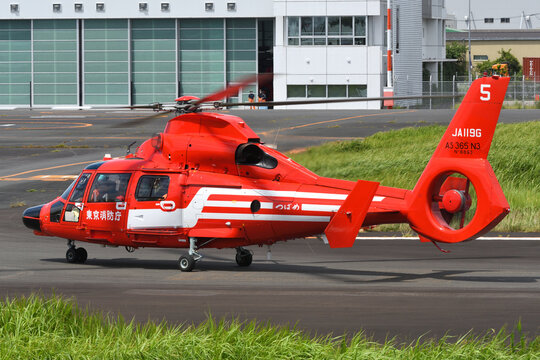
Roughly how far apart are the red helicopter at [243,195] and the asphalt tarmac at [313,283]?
2.58 ft

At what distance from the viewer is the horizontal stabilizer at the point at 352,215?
52.6 feet

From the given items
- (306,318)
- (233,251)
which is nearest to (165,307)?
(306,318)

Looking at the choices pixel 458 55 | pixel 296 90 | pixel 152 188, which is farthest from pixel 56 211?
pixel 458 55

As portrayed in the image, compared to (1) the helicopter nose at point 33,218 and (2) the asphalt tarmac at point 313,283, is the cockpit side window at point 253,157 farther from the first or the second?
(1) the helicopter nose at point 33,218

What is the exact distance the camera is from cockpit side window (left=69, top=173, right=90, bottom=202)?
19594 mm

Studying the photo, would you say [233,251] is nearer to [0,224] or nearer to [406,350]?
[0,224]

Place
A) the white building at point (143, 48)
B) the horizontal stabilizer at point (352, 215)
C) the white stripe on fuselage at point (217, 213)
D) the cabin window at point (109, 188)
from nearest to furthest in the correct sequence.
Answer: the horizontal stabilizer at point (352, 215), the white stripe on fuselage at point (217, 213), the cabin window at point (109, 188), the white building at point (143, 48)

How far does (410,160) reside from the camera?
112ft

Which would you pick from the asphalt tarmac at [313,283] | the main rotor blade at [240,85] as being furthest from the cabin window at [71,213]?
the main rotor blade at [240,85]

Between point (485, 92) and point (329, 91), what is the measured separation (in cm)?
6425

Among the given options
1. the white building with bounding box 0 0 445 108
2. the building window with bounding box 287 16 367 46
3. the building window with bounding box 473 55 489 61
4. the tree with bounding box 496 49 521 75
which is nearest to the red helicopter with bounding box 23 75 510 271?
the building window with bounding box 287 16 367 46

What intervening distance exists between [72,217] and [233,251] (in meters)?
4.20

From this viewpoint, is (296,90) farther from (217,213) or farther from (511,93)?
(217,213)

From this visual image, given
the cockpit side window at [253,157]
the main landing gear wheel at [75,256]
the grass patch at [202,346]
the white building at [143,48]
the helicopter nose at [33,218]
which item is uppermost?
the white building at [143,48]
